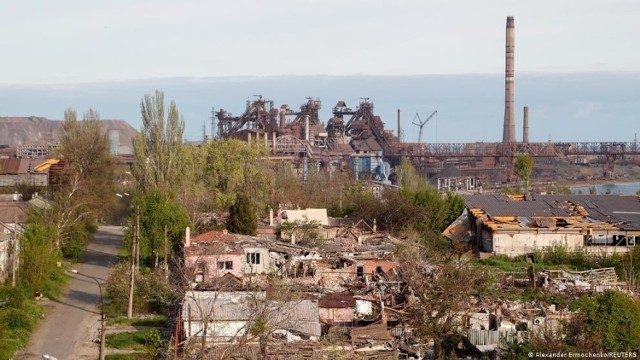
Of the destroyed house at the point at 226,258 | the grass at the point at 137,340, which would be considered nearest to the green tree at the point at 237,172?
the destroyed house at the point at 226,258

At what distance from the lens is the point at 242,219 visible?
35.2 m

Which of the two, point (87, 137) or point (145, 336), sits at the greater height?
point (87, 137)

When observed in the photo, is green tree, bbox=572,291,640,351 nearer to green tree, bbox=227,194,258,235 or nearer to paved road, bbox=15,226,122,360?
paved road, bbox=15,226,122,360

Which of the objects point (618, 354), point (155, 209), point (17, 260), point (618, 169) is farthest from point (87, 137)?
point (618, 169)

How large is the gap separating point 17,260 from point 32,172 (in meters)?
19.5

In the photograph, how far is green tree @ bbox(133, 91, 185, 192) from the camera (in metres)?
41.2

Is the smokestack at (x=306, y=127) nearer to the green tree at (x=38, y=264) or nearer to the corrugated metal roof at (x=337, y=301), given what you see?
the green tree at (x=38, y=264)

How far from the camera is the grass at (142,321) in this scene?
2544 cm

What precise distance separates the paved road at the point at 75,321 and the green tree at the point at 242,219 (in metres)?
4.10

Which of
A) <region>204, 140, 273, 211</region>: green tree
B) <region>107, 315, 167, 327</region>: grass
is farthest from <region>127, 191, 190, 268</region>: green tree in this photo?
<region>204, 140, 273, 211</region>: green tree

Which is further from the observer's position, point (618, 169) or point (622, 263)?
point (618, 169)

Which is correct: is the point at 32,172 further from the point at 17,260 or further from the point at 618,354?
the point at 618,354

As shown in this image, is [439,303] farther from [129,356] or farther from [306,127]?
[306,127]

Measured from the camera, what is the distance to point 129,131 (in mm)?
135250
